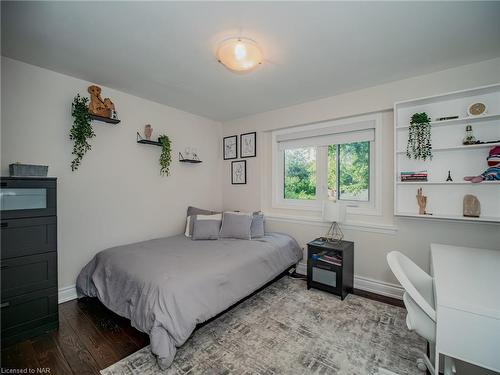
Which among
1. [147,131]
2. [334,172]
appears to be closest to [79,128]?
[147,131]

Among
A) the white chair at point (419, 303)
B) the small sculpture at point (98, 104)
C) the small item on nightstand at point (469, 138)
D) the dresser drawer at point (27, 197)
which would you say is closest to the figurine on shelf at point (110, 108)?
the small sculpture at point (98, 104)

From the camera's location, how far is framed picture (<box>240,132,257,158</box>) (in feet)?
12.5

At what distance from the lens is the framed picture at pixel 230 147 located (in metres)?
4.04

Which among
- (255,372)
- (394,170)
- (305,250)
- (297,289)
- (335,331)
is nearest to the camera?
(255,372)

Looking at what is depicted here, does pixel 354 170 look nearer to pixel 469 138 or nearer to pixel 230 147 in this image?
pixel 469 138

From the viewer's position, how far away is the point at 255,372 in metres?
1.57

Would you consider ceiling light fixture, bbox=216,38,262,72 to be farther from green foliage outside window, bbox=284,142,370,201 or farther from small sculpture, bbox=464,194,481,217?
small sculpture, bbox=464,194,481,217

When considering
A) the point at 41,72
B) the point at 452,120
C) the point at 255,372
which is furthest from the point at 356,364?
the point at 41,72

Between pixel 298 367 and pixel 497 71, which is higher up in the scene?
pixel 497 71

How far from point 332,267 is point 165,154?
8.65 ft

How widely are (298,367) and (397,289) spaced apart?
166cm

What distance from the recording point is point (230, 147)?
4.11 meters

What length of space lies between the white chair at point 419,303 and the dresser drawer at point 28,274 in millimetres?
2688

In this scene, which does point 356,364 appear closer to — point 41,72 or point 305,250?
point 305,250
